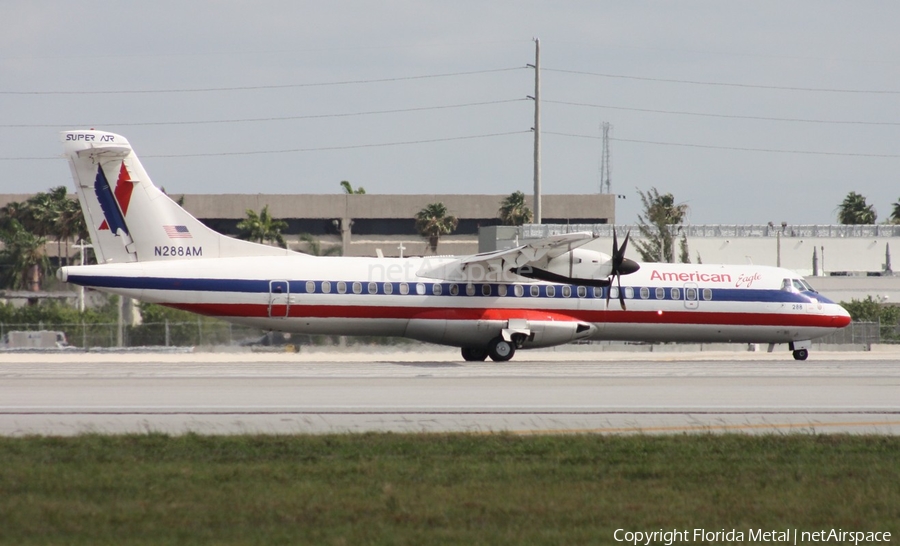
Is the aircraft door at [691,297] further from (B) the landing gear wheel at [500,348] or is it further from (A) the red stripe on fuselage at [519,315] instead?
(B) the landing gear wheel at [500,348]

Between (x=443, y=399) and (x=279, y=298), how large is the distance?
12.0 metres

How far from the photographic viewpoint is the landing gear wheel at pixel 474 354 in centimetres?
3312

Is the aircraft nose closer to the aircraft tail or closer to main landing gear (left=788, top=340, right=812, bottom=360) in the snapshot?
main landing gear (left=788, top=340, right=812, bottom=360)

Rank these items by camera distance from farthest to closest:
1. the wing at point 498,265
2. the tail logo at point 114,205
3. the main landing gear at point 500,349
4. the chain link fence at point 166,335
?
the chain link fence at point 166,335, the main landing gear at point 500,349, the wing at point 498,265, the tail logo at point 114,205

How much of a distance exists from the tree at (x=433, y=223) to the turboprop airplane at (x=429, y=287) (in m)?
57.9

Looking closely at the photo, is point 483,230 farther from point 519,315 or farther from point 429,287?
point 429,287

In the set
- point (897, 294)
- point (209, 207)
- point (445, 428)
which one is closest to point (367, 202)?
point (209, 207)

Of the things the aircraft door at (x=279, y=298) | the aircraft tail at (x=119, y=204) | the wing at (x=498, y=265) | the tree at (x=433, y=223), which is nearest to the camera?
the aircraft tail at (x=119, y=204)

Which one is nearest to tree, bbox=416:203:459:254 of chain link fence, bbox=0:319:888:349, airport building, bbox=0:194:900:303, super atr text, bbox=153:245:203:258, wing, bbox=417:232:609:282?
airport building, bbox=0:194:900:303

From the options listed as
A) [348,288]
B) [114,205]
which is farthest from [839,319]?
[114,205]

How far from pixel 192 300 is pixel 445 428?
15.8 metres

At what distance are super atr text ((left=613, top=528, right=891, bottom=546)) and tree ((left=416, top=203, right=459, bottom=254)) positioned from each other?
269 feet

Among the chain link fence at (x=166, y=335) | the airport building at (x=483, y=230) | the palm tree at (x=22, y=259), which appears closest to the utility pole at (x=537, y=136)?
the airport building at (x=483, y=230)

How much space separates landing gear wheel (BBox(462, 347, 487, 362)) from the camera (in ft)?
109
